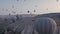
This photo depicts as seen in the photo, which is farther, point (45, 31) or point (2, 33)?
point (2, 33)

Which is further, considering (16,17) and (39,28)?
(16,17)

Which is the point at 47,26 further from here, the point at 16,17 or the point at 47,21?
the point at 16,17

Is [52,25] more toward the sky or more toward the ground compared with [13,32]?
more toward the sky

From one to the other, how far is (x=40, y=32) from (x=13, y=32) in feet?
23.6

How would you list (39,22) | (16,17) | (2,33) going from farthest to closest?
1. (16,17)
2. (2,33)
3. (39,22)

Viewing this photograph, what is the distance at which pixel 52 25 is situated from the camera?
16.5 metres

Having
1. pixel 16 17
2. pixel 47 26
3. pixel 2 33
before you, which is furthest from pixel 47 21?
pixel 16 17

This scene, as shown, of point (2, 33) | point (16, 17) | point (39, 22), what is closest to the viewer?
point (39, 22)

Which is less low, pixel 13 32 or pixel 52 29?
pixel 52 29

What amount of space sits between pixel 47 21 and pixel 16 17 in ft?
87.8

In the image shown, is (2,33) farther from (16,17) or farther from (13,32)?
(16,17)

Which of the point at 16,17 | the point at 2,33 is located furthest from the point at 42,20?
the point at 16,17

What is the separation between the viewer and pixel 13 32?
920 inches

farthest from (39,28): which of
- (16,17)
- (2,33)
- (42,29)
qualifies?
(16,17)
